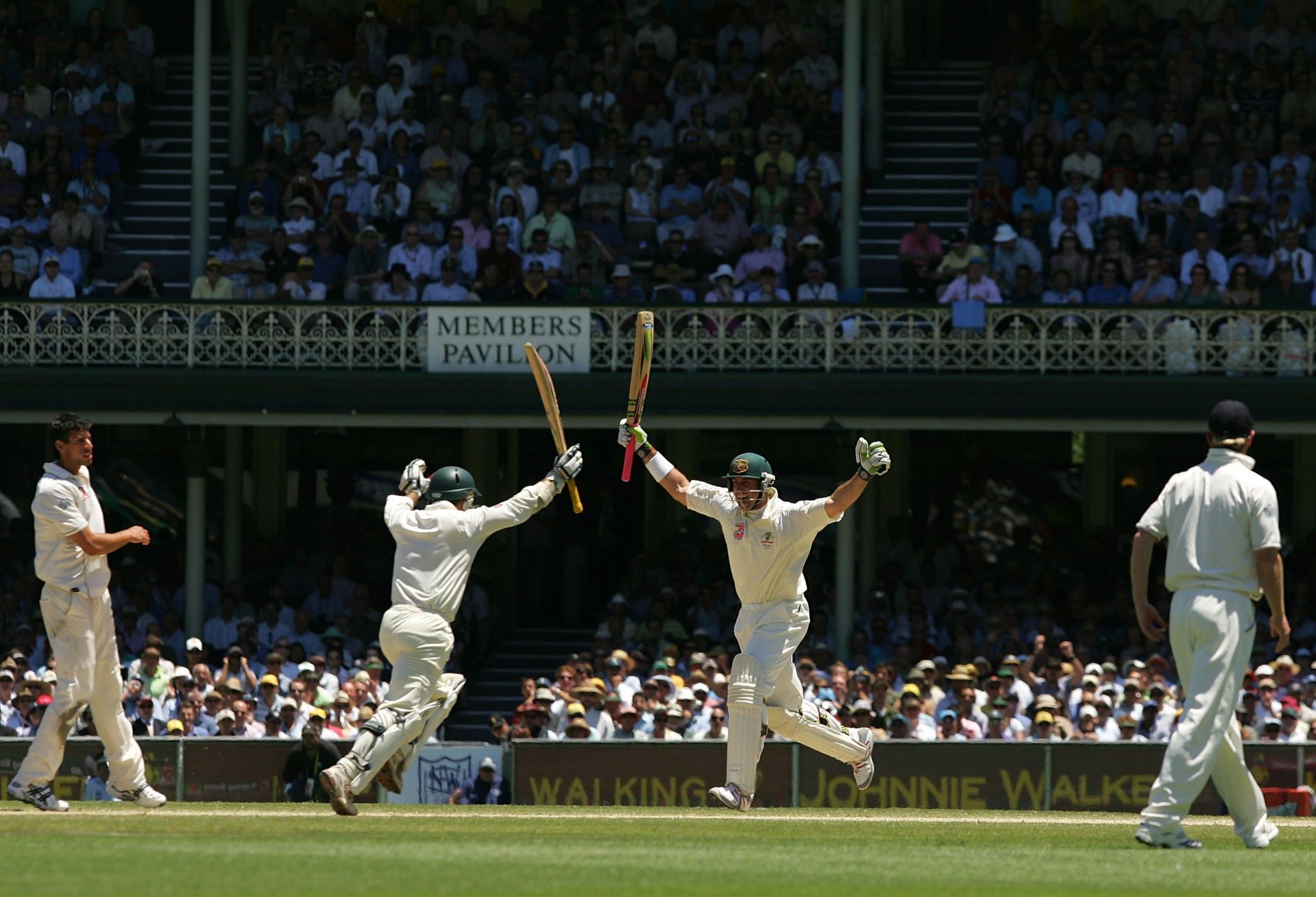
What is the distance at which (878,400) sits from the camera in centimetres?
2119

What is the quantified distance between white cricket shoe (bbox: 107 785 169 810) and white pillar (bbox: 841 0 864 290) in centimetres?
1172

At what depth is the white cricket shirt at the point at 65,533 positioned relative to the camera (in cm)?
1090

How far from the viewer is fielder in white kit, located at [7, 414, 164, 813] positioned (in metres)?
10.9

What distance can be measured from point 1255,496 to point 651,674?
35.2 feet

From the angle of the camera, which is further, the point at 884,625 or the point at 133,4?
the point at 133,4

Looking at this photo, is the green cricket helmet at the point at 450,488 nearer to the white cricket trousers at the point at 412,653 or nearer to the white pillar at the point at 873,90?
the white cricket trousers at the point at 412,653

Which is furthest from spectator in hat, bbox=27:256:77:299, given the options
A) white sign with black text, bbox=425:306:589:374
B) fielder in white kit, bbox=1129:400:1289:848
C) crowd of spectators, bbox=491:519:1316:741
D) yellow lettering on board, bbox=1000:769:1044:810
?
fielder in white kit, bbox=1129:400:1289:848

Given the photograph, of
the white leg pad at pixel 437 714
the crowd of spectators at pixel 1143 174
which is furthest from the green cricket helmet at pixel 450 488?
the crowd of spectators at pixel 1143 174

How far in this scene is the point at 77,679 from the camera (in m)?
10.9

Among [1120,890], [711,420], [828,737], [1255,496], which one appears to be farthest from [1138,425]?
[1120,890]

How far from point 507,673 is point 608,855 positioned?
1298 centimetres

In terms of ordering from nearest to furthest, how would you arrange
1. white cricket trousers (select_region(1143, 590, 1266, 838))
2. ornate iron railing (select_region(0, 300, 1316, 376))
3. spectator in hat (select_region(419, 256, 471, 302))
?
white cricket trousers (select_region(1143, 590, 1266, 838)) < ornate iron railing (select_region(0, 300, 1316, 376)) < spectator in hat (select_region(419, 256, 471, 302))

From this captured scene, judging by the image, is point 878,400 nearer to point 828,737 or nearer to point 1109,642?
point 1109,642

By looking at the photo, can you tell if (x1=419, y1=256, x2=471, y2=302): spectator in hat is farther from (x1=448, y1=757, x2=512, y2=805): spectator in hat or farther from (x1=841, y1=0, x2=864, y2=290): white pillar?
(x1=448, y1=757, x2=512, y2=805): spectator in hat
